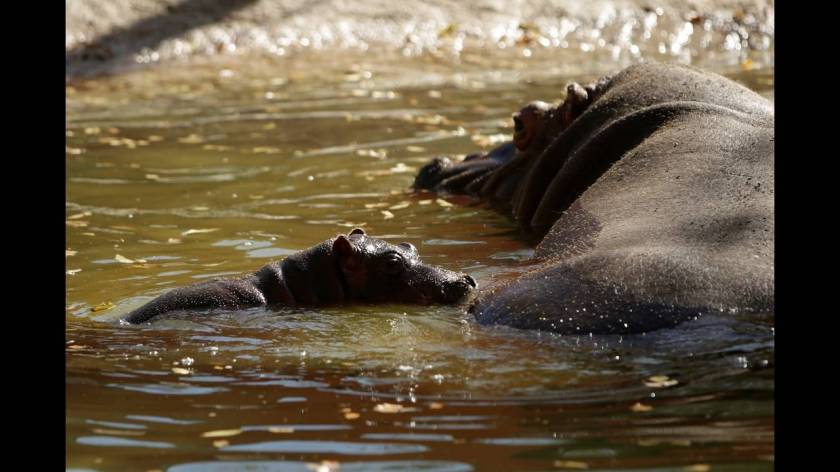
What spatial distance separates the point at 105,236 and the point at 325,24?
9.04m

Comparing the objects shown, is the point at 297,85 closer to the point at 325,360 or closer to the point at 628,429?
the point at 325,360

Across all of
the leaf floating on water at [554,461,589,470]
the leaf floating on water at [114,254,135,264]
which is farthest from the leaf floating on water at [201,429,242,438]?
the leaf floating on water at [114,254,135,264]

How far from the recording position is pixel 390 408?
16.0 ft

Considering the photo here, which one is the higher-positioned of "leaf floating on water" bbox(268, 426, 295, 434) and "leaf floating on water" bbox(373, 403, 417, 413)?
"leaf floating on water" bbox(373, 403, 417, 413)

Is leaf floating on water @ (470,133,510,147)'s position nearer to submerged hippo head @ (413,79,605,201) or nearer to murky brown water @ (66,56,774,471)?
murky brown water @ (66,56,774,471)

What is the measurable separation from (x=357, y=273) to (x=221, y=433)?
233cm

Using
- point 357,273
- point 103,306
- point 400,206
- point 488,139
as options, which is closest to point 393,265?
point 357,273

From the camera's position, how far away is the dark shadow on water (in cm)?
1619

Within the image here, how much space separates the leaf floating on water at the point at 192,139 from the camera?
1256 cm

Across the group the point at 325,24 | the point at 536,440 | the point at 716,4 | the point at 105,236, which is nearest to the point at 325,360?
the point at 536,440

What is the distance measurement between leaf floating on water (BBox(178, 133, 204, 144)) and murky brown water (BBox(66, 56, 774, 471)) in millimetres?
1677

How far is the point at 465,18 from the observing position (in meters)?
18.2

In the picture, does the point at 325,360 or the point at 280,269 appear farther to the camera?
the point at 280,269
